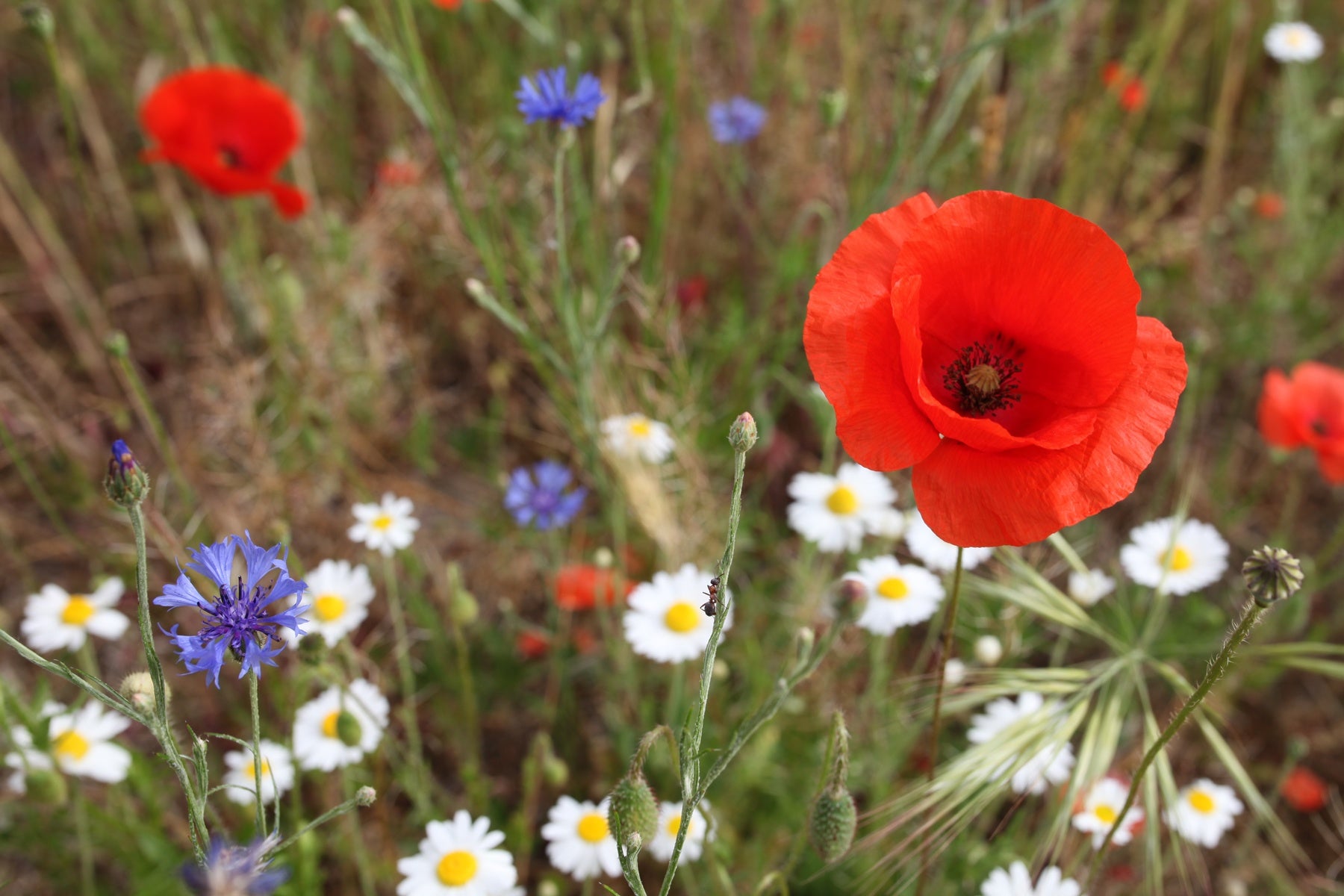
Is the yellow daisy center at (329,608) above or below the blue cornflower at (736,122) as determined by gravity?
below

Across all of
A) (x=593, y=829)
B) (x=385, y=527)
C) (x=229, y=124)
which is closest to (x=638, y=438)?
(x=385, y=527)

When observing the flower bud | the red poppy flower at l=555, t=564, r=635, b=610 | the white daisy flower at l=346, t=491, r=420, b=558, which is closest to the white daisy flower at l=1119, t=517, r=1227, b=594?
the flower bud

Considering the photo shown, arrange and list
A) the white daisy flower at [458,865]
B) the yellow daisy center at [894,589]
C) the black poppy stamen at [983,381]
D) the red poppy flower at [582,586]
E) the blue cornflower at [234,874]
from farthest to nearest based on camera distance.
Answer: the red poppy flower at [582,586]
the yellow daisy center at [894,589]
the white daisy flower at [458,865]
the black poppy stamen at [983,381]
the blue cornflower at [234,874]

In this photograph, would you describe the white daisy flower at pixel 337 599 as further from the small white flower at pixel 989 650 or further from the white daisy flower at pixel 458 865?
the small white flower at pixel 989 650

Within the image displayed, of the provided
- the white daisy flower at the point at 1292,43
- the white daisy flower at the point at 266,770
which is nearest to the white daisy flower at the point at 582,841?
the white daisy flower at the point at 266,770

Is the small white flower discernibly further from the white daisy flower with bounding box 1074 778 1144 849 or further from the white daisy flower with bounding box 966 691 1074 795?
the white daisy flower with bounding box 1074 778 1144 849

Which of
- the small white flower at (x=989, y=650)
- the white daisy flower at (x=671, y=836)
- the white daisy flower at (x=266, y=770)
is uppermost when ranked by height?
the white daisy flower at (x=266, y=770)
